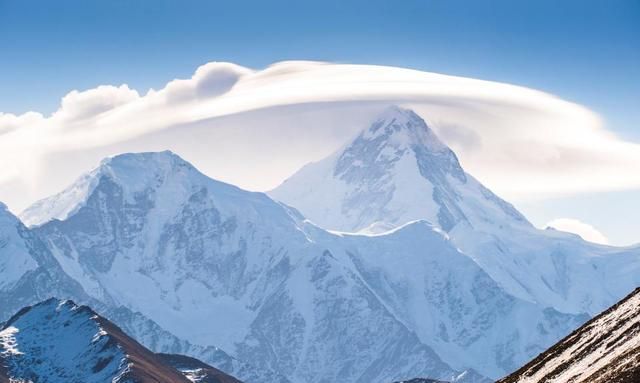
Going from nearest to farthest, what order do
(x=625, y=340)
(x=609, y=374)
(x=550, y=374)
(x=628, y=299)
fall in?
(x=609, y=374)
(x=625, y=340)
(x=550, y=374)
(x=628, y=299)

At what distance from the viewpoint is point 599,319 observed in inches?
6137

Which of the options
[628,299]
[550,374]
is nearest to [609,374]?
[550,374]

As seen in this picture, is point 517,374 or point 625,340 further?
point 517,374

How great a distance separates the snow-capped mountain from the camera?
118m

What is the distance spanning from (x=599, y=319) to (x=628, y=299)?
4.09m

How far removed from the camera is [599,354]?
133375mm

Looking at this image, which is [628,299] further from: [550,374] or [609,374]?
[609,374]

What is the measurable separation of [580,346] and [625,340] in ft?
53.1

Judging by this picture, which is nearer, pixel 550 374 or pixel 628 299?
pixel 550 374

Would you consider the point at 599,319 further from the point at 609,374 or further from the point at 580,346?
the point at 609,374

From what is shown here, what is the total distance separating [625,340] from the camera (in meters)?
130

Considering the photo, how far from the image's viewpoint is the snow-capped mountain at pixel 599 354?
118 meters

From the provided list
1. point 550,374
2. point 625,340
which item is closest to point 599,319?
point 550,374

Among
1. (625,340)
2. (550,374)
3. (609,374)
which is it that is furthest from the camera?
(550,374)
